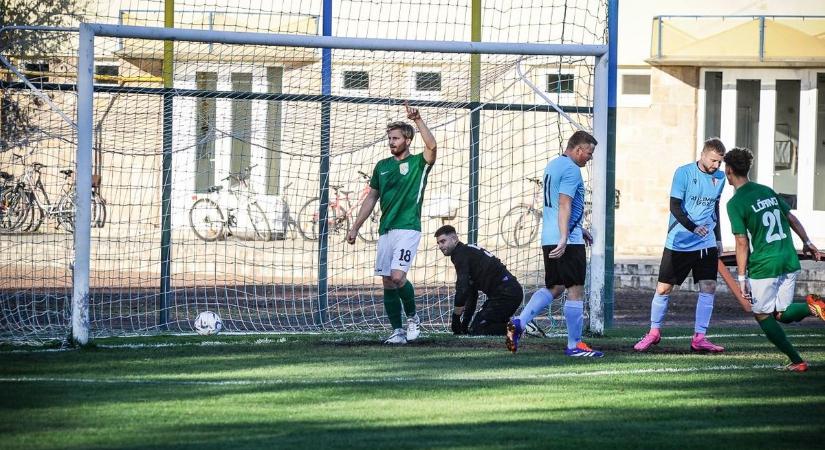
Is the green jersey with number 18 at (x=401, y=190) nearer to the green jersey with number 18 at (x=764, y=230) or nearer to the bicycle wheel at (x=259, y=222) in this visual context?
the green jersey with number 18 at (x=764, y=230)

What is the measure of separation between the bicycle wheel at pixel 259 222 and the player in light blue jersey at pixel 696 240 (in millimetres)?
7102

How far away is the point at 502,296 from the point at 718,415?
4.26 metres

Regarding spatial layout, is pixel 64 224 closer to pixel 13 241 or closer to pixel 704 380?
pixel 13 241

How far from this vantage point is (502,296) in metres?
11.0

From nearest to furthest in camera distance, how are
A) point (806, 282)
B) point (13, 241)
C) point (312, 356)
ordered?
point (312, 356) < point (13, 241) < point (806, 282)

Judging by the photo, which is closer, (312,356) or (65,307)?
(312,356)

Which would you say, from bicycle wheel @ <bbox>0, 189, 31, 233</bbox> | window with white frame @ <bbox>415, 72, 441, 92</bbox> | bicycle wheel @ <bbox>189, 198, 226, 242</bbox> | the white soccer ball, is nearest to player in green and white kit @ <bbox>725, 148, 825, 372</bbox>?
the white soccer ball

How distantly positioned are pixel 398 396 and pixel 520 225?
8522 millimetres

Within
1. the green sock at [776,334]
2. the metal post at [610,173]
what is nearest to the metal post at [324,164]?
the metal post at [610,173]

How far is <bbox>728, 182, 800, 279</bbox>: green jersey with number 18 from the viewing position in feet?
27.7

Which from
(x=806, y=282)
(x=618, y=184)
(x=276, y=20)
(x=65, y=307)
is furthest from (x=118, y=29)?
(x=618, y=184)

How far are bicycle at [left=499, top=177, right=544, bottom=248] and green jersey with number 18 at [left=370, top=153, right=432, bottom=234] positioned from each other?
4.48 meters

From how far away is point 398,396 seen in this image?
7.39m

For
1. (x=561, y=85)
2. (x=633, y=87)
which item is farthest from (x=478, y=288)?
(x=633, y=87)
